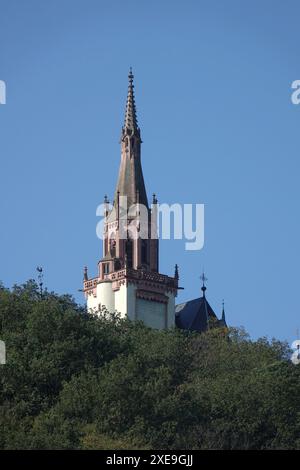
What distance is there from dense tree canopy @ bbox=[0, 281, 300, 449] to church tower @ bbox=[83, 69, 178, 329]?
36.3m

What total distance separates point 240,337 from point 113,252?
33400 mm

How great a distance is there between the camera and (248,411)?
9219cm

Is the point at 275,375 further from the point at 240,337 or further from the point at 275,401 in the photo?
the point at 240,337

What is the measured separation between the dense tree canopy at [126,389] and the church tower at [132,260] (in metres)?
36.3

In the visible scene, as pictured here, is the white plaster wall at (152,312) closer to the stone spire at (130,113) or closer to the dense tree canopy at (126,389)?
the stone spire at (130,113)

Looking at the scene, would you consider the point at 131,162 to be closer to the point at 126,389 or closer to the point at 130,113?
the point at 130,113

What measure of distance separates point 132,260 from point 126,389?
2153 inches

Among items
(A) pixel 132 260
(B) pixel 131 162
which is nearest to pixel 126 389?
(A) pixel 132 260

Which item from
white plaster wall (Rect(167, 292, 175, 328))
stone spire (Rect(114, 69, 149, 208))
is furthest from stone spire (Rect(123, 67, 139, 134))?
white plaster wall (Rect(167, 292, 175, 328))

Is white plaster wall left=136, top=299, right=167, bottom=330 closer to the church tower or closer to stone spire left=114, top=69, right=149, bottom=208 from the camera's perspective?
the church tower

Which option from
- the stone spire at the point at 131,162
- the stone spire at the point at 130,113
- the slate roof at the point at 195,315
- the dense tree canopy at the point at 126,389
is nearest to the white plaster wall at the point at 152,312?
the slate roof at the point at 195,315

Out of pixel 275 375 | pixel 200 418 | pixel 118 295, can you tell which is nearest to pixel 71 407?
pixel 200 418

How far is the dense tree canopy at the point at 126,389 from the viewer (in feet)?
282

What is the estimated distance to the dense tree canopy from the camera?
282 feet
